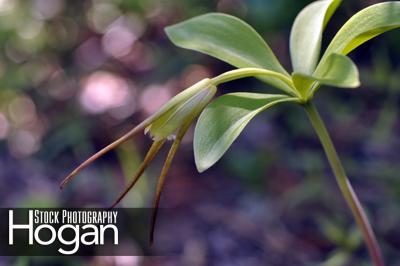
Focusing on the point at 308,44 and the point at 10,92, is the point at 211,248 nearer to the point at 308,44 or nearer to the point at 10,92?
the point at 308,44

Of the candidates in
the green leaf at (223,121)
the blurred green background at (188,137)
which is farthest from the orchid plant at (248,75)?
the blurred green background at (188,137)

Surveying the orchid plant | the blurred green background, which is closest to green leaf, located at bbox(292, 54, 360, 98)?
the orchid plant

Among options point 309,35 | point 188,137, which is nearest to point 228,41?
point 309,35

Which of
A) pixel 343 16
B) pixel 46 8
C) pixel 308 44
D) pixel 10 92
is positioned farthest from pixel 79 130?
pixel 308 44

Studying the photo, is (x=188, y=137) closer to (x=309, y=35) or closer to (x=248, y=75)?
(x=309, y=35)

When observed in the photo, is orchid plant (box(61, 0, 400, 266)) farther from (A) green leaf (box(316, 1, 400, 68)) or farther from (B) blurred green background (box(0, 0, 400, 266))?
(B) blurred green background (box(0, 0, 400, 266))

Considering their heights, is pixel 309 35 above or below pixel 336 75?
above

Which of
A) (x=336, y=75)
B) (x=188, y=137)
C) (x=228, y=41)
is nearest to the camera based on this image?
(x=336, y=75)
